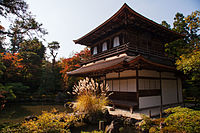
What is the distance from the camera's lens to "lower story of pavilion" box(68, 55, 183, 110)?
255 inches

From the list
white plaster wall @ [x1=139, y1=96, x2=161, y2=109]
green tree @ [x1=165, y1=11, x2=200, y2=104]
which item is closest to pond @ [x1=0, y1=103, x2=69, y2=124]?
white plaster wall @ [x1=139, y1=96, x2=161, y2=109]

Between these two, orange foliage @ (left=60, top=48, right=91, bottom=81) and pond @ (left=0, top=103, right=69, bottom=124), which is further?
orange foliage @ (left=60, top=48, right=91, bottom=81)

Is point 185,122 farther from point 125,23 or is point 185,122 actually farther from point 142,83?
point 125,23

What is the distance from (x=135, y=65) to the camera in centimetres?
614

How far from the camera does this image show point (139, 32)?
30.0ft

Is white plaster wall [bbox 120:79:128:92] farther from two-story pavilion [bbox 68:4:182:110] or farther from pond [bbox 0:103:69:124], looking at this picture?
pond [bbox 0:103:69:124]

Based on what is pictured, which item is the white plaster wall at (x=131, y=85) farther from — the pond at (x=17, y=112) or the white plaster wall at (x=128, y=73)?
the pond at (x=17, y=112)

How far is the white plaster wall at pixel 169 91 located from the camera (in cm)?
812

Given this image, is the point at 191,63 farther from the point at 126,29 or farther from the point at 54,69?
the point at 54,69

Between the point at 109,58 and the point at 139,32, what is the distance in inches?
124

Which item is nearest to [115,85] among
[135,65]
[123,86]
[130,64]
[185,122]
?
[123,86]

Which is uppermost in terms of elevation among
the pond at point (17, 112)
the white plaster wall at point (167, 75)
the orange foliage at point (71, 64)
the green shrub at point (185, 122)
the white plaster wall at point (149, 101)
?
the orange foliage at point (71, 64)

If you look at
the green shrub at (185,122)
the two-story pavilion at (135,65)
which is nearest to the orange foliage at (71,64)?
the two-story pavilion at (135,65)

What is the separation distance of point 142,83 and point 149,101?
47.5 inches
